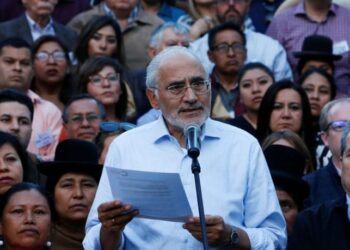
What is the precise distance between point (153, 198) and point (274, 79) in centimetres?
562

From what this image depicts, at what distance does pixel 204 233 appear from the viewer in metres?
6.83

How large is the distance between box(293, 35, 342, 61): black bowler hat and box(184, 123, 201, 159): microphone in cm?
614

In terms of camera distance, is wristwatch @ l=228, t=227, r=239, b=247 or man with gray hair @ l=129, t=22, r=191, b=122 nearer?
wristwatch @ l=228, t=227, r=239, b=247

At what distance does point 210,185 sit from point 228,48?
225 inches

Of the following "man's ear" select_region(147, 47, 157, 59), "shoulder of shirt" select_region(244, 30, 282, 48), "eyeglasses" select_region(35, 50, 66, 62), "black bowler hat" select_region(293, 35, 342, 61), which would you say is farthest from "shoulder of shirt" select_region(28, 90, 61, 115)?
"black bowler hat" select_region(293, 35, 342, 61)

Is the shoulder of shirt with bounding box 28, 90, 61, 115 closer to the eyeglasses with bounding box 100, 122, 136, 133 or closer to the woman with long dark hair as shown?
the eyeglasses with bounding box 100, 122, 136, 133

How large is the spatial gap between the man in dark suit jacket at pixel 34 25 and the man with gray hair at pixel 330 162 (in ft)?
11.1

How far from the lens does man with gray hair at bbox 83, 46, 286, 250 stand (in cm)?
741

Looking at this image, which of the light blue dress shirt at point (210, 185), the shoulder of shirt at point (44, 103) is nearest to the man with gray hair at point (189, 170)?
the light blue dress shirt at point (210, 185)

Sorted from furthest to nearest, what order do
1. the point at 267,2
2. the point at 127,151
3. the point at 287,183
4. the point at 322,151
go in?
the point at 267,2
the point at 322,151
the point at 287,183
the point at 127,151

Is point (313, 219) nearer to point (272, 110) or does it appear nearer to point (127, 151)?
point (127, 151)

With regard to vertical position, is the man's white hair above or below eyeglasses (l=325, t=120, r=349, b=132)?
above

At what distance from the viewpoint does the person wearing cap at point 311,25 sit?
1391 centimetres


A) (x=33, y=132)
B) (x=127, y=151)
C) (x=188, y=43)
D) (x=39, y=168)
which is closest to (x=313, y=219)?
(x=127, y=151)
